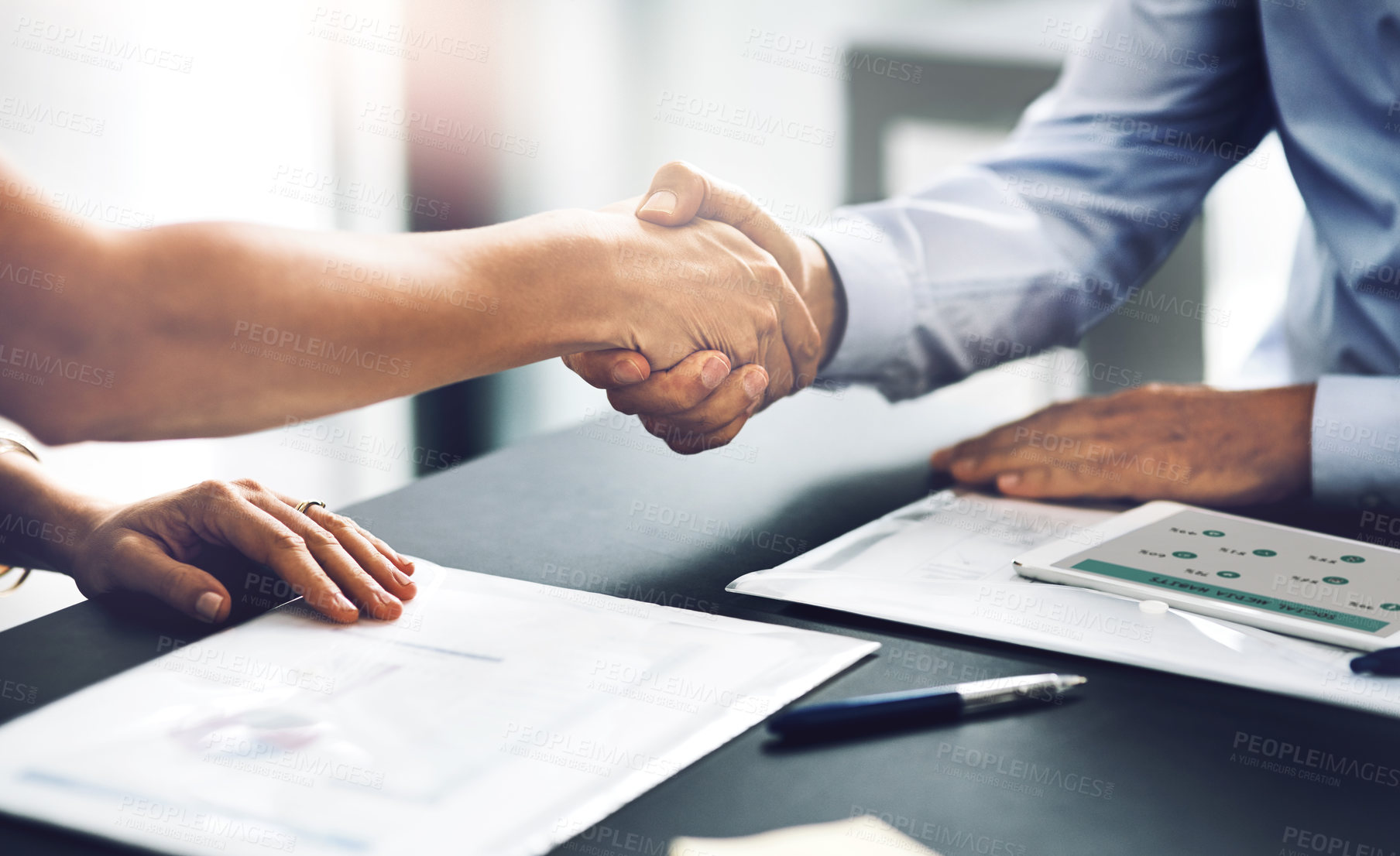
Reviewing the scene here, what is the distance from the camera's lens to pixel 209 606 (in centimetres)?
54

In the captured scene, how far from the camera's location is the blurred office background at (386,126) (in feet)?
1.82

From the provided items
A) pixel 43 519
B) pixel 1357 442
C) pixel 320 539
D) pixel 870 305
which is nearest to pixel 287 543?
pixel 320 539

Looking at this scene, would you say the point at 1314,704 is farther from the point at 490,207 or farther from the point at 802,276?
the point at 490,207

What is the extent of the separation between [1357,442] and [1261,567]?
230 millimetres

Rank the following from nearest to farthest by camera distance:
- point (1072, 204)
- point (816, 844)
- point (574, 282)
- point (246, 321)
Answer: point (816, 844)
point (246, 321)
point (574, 282)
point (1072, 204)

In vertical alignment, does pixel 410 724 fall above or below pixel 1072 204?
below

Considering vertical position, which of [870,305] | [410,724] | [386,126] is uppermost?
[386,126]

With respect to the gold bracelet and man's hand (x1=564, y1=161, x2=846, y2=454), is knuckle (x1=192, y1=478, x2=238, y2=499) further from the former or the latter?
man's hand (x1=564, y1=161, x2=846, y2=454)

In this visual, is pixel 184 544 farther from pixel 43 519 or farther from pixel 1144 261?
pixel 1144 261

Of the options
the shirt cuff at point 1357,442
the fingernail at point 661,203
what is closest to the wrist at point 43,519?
A: the fingernail at point 661,203

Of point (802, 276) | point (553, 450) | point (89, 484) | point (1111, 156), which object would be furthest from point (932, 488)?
point (89, 484)

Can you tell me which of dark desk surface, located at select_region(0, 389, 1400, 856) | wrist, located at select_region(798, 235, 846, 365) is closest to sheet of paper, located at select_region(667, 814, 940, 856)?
dark desk surface, located at select_region(0, 389, 1400, 856)

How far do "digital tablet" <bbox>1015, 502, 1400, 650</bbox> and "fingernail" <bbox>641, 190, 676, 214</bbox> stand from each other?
0.31 metres

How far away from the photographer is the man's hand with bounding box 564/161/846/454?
2.35ft
